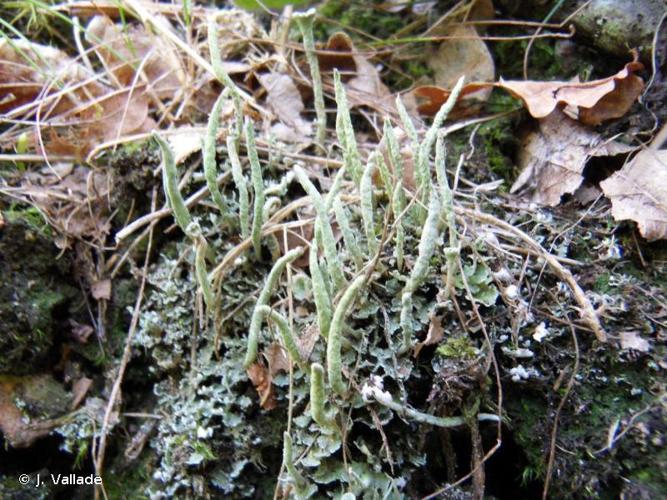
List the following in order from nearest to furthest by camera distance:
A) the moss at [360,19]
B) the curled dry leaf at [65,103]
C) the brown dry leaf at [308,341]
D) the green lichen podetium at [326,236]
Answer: the green lichen podetium at [326,236] < the brown dry leaf at [308,341] < the curled dry leaf at [65,103] < the moss at [360,19]

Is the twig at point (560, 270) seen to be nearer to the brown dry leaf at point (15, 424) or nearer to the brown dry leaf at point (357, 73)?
the brown dry leaf at point (357, 73)

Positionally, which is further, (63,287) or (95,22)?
(95,22)

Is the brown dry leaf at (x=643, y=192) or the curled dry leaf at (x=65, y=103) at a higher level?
the curled dry leaf at (x=65, y=103)

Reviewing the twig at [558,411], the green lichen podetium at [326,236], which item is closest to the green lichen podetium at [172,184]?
the green lichen podetium at [326,236]

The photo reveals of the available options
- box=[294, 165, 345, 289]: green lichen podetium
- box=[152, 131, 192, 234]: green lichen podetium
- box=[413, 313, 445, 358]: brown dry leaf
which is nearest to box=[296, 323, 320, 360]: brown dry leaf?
box=[294, 165, 345, 289]: green lichen podetium

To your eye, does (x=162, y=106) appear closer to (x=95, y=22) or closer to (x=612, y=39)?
(x=95, y=22)

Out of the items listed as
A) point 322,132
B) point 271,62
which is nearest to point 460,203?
point 322,132

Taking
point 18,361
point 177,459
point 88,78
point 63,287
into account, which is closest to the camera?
point 177,459

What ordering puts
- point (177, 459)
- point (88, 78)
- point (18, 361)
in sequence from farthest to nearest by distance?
point (88, 78)
point (18, 361)
point (177, 459)

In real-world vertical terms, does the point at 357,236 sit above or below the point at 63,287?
above
